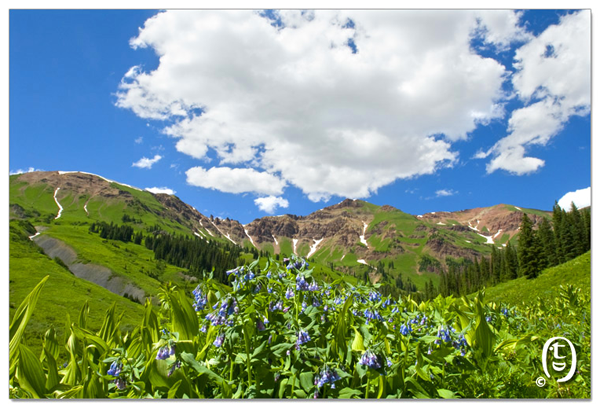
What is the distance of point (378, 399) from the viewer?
109 inches

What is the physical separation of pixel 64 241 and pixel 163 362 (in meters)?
152

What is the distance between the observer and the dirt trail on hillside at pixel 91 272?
10088 centimetres

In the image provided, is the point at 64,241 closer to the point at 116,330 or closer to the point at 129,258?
the point at 129,258

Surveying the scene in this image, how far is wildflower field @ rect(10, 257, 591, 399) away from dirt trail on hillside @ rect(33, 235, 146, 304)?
326ft

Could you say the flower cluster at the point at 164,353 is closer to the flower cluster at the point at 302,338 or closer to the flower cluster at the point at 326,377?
the flower cluster at the point at 302,338

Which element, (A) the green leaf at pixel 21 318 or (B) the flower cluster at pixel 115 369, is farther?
(A) the green leaf at pixel 21 318

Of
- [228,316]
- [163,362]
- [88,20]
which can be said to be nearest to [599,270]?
[228,316]

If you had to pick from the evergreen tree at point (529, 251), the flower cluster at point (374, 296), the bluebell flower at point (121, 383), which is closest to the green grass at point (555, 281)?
the flower cluster at point (374, 296)

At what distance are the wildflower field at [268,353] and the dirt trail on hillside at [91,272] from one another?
99.5 metres

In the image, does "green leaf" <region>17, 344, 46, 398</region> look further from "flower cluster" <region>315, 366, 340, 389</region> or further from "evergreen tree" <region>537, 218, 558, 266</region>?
"evergreen tree" <region>537, 218, 558, 266</region>

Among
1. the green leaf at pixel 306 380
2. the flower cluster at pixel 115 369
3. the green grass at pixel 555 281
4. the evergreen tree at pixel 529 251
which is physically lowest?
the green leaf at pixel 306 380

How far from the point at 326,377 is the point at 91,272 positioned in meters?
128

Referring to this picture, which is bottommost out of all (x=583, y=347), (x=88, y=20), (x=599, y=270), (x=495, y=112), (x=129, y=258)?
(x=583, y=347)

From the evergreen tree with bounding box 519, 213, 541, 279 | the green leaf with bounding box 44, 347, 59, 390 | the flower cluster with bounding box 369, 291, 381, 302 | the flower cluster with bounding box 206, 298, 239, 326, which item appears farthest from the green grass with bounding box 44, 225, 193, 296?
the flower cluster with bounding box 206, 298, 239, 326
